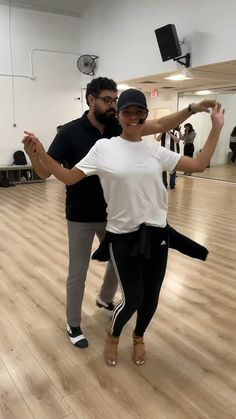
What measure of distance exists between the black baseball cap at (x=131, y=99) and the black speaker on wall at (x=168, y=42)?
17.8ft

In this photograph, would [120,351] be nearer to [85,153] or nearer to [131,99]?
[85,153]

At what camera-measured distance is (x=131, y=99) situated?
173cm

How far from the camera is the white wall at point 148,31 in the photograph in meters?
6.20

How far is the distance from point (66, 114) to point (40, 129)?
34.9 inches

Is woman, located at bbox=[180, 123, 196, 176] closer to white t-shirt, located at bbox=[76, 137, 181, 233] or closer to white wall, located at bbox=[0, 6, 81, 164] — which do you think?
white wall, located at bbox=[0, 6, 81, 164]

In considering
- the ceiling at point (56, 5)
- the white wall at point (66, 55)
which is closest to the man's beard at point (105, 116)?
the white wall at point (66, 55)

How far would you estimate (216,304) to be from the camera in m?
2.88

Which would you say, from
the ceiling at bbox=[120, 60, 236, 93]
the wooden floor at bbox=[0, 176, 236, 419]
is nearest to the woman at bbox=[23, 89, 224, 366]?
the wooden floor at bbox=[0, 176, 236, 419]

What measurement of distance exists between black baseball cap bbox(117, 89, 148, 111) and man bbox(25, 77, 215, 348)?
11.1 inches

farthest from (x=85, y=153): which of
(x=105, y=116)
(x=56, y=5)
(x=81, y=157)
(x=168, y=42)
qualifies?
(x=56, y=5)

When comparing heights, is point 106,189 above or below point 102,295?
above

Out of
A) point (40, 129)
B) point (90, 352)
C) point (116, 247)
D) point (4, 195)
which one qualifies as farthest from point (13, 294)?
point (40, 129)

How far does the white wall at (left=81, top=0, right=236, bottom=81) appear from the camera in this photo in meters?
6.20

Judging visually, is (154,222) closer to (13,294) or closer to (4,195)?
(13,294)
